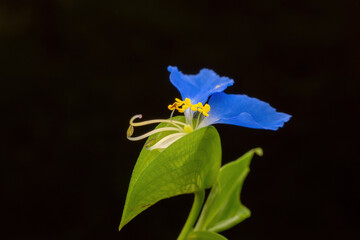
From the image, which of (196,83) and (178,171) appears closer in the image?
(178,171)

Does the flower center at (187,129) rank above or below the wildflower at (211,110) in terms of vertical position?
below

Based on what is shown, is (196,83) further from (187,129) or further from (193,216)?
(193,216)

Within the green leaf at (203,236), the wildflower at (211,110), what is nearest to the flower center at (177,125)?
the wildflower at (211,110)

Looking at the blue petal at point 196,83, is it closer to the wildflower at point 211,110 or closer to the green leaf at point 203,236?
the wildflower at point 211,110

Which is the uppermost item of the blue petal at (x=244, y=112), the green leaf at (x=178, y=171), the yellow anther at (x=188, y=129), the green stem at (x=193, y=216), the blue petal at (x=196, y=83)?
the blue petal at (x=196, y=83)

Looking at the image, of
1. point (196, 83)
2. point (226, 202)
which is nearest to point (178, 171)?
point (226, 202)

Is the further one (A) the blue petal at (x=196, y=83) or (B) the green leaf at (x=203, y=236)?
(A) the blue petal at (x=196, y=83)

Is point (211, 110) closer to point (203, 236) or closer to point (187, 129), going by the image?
point (187, 129)

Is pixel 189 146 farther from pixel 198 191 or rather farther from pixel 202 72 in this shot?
pixel 202 72

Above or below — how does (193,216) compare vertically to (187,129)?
below
